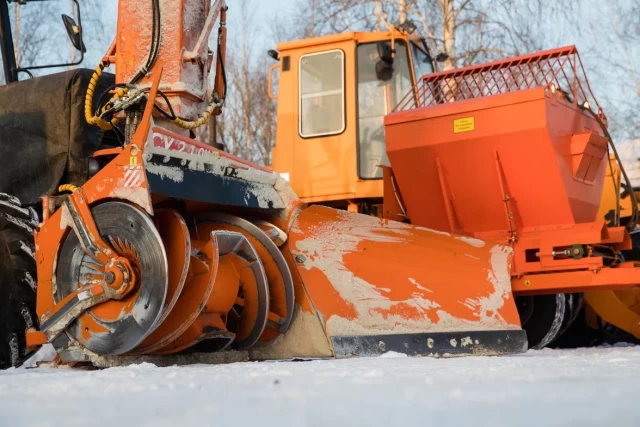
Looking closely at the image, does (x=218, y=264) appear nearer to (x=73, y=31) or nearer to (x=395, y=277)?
(x=395, y=277)

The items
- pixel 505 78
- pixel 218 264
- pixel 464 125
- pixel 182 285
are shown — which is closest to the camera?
pixel 182 285

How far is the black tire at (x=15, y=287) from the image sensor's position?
3676 mm

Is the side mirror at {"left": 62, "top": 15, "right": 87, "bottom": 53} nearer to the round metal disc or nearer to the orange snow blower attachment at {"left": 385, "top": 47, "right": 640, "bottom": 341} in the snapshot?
the round metal disc

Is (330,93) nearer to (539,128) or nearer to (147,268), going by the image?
(539,128)

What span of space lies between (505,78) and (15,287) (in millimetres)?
3166

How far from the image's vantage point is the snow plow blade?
396 cm

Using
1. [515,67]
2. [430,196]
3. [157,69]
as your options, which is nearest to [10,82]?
[157,69]

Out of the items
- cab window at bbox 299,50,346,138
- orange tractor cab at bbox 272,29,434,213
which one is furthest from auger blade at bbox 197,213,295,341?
cab window at bbox 299,50,346,138

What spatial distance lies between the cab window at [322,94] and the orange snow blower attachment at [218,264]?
1863 millimetres

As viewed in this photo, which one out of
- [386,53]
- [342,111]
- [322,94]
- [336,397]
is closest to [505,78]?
[386,53]

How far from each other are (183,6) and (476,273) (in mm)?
1989

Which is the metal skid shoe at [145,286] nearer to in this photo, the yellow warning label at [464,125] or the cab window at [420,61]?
the yellow warning label at [464,125]

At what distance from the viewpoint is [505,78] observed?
206 inches

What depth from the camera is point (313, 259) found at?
4141mm
